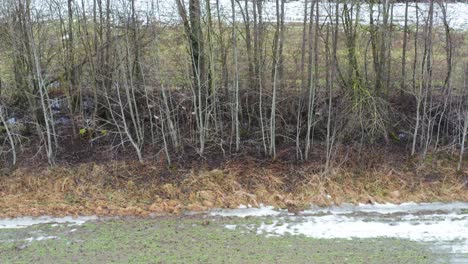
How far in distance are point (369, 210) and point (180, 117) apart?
12.3 feet

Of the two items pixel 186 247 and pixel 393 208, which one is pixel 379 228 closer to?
pixel 393 208

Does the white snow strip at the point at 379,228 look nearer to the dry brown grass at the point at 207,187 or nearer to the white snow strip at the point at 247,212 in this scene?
the white snow strip at the point at 247,212

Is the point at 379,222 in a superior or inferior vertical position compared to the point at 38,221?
inferior

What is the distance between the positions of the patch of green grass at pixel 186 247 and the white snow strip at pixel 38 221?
0.16 m

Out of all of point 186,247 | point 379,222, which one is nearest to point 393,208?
point 379,222

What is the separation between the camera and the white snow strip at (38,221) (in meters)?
6.35

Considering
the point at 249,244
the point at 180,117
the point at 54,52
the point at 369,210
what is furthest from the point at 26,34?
the point at 369,210

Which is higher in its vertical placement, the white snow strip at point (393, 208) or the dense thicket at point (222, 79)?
the dense thicket at point (222, 79)

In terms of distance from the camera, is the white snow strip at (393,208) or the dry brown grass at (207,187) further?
the dry brown grass at (207,187)

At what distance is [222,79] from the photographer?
8570mm

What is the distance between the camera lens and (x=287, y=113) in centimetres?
886

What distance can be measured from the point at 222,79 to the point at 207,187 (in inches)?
86.5

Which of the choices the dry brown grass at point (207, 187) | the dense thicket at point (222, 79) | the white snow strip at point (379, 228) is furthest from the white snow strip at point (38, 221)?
the white snow strip at point (379, 228)

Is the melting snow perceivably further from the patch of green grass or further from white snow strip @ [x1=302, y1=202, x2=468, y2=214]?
the patch of green grass
